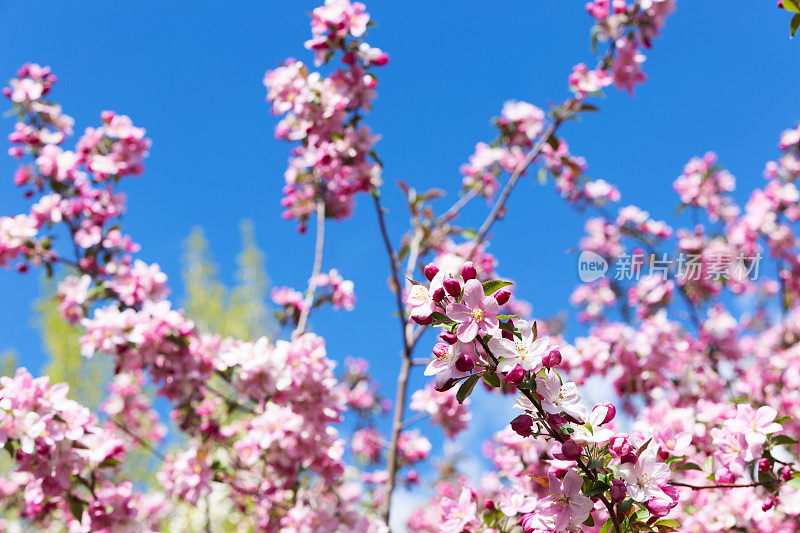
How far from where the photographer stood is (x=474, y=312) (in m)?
1.24

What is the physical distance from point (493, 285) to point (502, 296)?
0.03 metres

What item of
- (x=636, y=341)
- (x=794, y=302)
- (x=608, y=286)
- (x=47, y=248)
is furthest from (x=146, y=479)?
(x=794, y=302)

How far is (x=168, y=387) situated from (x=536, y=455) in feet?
5.56

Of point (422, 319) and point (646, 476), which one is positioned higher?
point (422, 319)

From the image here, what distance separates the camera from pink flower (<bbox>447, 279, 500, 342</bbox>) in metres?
1.23

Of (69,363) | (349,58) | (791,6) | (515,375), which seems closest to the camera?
(515,375)

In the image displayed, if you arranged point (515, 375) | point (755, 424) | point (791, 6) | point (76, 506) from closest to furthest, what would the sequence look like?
point (515, 375)
point (791, 6)
point (755, 424)
point (76, 506)

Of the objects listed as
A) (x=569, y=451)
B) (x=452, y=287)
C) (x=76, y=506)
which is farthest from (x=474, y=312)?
(x=76, y=506)

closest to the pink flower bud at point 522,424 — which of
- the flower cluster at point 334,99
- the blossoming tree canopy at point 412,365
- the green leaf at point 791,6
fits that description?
the blossoming tree canopy at point 412,365

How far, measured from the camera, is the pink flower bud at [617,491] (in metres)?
1.25

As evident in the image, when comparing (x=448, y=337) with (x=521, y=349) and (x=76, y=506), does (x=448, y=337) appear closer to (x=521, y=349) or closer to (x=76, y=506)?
(x=521, y=349)

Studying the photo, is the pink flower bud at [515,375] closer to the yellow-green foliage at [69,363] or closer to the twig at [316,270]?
the twig at [316,270]

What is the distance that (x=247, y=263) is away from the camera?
11742 millimetres

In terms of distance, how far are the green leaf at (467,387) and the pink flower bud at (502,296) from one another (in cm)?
16
